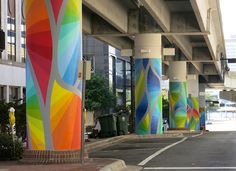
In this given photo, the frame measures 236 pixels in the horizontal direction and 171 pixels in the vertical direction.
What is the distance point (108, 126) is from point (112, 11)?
260 inches

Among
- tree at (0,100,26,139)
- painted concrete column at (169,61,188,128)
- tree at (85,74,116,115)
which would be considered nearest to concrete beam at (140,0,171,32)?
tree at (0,100,26,139)

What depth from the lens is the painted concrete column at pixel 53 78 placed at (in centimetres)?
1469

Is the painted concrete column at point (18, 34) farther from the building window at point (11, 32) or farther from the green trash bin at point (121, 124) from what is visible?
the green trash bin at point (121, 124)

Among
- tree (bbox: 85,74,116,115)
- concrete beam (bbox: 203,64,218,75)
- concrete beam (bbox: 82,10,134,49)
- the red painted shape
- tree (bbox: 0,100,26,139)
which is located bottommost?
tree (bbox: 0,100,26,139)

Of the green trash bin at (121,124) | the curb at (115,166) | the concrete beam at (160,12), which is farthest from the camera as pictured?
the green trash bin at (121,124)

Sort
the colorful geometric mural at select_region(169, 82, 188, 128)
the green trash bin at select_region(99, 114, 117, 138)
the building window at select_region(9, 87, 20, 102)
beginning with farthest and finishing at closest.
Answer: the colorful geometric mural at select_region(169, 82, 188, 128) < the building window at select_region(9, 87, 20, 102) < the green trash bin at select_region(99, 114, 117, 138)

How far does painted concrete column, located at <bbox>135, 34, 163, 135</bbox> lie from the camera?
3222cm

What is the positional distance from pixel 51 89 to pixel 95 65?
60212 mm

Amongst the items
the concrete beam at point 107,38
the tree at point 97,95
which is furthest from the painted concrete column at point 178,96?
the tree at point 97,95

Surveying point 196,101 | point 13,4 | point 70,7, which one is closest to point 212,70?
point 196,101

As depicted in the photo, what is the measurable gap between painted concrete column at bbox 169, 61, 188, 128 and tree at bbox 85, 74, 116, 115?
8.43 meters

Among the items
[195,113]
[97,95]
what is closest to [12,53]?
Answer: [97,95]

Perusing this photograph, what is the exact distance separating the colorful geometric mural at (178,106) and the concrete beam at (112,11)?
18918 millimetres

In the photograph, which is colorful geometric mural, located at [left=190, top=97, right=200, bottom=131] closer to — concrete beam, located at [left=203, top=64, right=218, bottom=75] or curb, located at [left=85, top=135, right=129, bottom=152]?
concrete beam, located at [left=203, top=64, right=218, bottom=75]
